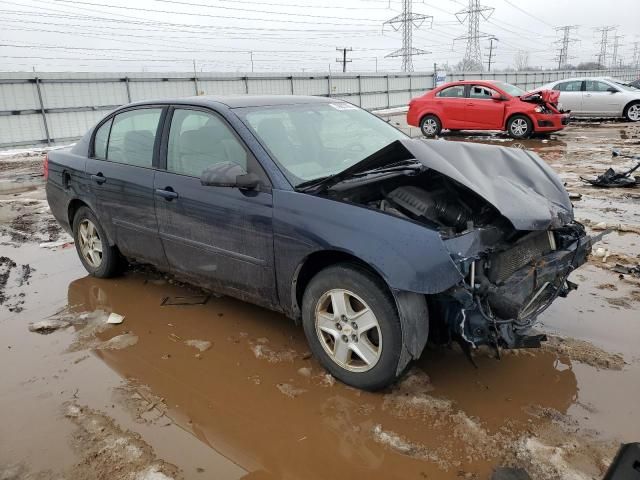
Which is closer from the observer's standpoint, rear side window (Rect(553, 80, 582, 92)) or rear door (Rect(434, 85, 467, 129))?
rear door (Rect(434, 85, 467, 129))

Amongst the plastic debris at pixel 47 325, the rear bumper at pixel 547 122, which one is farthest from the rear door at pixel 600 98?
the plastic debris at pixel 47 325

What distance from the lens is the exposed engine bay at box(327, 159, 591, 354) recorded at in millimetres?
2662

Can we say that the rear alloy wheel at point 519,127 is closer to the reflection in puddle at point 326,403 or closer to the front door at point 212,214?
the reflection in puddle at point 326,403

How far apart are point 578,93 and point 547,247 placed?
1724 centimetres

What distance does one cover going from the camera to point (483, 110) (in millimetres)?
14422

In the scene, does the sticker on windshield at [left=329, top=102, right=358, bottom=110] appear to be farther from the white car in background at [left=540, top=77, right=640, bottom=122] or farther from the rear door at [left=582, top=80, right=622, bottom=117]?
the rear door at [left=582, top=80, right=622, bottom=117]

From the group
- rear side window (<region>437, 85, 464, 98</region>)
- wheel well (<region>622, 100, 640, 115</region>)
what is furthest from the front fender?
wheel well (<region>622, 100, 640, 115</region>)

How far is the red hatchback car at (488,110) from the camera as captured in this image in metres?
13.9

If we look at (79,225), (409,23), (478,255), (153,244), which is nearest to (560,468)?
(478,255)

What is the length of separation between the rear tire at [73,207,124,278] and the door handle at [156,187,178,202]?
1074 millimetres

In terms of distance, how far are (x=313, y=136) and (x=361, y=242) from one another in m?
1.25

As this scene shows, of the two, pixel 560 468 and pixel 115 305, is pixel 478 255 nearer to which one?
pixel 560 468

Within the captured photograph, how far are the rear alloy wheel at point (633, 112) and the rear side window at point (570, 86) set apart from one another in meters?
1.72

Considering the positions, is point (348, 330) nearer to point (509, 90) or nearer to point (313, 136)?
point (313, 136)
